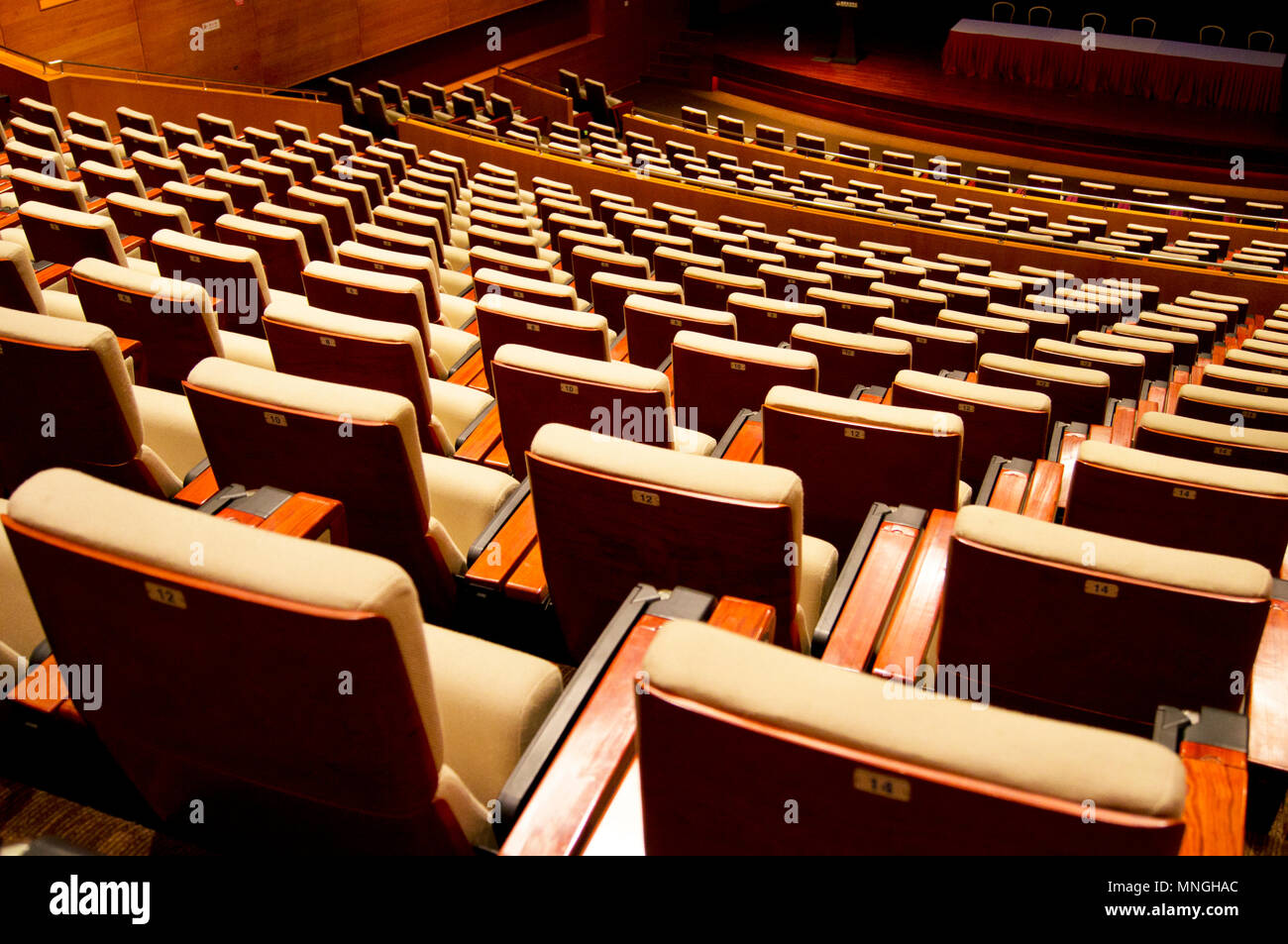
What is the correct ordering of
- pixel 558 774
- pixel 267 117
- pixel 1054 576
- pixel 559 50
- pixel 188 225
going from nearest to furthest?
1. pixel 558 774
2. pixel 1054 576
3. pixel 188 225
4. pixel 267 117
5. pixel 559 50

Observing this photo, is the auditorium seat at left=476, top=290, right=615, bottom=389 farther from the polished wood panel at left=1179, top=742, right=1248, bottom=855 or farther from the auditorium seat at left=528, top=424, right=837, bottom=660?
the polished wood panel at left=1179, top=742, right=1248, bottom=855

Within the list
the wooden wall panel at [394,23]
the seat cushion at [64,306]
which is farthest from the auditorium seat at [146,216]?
the wooden wall panel at [394,23]

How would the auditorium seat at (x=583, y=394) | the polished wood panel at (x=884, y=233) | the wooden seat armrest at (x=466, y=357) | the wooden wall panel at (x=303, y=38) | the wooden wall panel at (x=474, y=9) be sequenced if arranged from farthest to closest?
the wooden wall panel at (x=474, y=9) → the wooden wall panel at (x=303, y=38) → the polished wood panel at (x=884, y=233) → the wooden seat armrest at (x=466, y=357) → the auditorium seat at (x=583, y=394)

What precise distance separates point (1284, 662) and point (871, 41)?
9.46 meters

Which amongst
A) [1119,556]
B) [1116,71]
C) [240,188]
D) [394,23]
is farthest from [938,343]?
[1116,71]

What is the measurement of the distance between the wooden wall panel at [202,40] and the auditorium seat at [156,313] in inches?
205

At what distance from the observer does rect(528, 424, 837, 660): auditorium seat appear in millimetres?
982

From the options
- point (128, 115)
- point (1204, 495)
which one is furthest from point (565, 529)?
point (128, 115)

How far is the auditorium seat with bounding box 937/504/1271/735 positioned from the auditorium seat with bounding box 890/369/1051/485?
68cm

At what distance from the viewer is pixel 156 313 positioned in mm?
Answer: 1749

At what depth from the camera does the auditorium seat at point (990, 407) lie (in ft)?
5.54

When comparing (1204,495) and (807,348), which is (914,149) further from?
(1204,495)

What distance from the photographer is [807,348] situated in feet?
7.03

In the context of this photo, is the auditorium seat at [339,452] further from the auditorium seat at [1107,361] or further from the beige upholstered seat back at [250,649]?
the auditorium seat at [1107,361]
